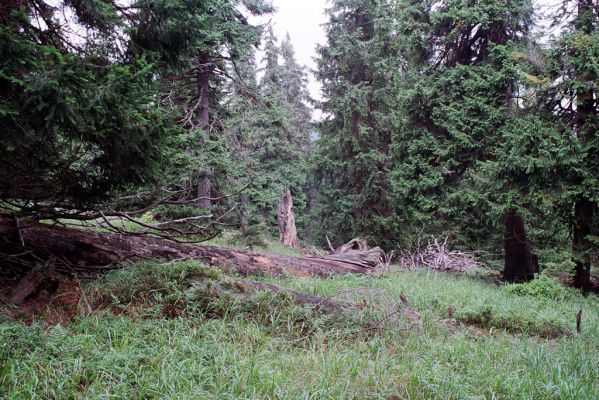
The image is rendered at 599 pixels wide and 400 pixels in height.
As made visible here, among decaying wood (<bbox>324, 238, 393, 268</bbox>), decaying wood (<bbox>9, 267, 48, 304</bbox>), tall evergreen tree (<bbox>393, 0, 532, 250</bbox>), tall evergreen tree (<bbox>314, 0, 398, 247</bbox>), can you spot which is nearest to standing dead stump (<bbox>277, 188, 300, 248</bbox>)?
tall evergreen tree (<bbox>314, 0, 398, 247</bbox>)

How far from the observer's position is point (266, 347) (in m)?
3.99

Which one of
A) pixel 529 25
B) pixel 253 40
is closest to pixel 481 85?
pixel 529 25

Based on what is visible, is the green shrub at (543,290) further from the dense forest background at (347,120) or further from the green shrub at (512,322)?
the green shrub at (512,322)

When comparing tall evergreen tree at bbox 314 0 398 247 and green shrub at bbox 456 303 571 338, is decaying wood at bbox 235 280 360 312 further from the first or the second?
tall evergreen tree at bbox 314 0 398 247

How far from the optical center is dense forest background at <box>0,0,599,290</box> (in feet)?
12.8

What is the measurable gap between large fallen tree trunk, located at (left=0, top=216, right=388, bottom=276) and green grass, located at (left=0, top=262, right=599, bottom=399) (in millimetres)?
948

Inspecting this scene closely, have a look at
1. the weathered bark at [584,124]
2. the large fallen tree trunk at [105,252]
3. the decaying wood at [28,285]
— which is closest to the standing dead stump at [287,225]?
→ the large fallen tree trunk at [105,252]

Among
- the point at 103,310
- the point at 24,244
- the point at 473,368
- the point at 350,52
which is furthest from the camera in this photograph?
the point at 350,52

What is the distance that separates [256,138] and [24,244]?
22.0 m

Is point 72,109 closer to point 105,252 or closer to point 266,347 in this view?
point 266,347

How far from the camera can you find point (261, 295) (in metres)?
4.97

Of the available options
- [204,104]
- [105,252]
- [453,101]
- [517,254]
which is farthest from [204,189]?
[517,254]

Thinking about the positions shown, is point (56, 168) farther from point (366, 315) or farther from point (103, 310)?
point (366, 315)

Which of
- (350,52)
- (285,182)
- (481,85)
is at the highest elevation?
(350,52)
